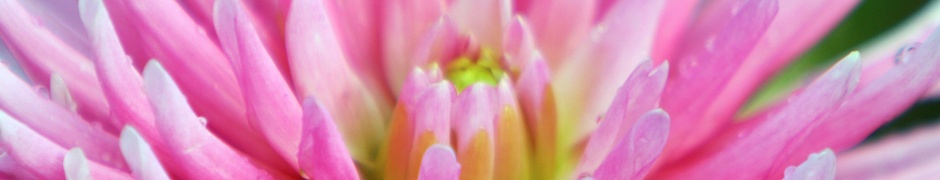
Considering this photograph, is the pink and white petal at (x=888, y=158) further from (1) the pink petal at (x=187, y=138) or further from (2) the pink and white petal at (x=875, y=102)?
(1) the pink petal at (x=187, y=138)

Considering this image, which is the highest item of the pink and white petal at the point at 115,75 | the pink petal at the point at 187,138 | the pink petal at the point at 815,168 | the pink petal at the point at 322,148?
the pink petal at the point at 815,168

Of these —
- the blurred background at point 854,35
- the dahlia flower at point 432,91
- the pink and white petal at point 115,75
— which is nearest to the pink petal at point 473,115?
the dahlia flower at point 432,91

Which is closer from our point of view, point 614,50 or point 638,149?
point 638,149

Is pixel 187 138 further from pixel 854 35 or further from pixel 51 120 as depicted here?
pixel 854 35

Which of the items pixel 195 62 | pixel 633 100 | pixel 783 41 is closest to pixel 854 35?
pixel 783 41

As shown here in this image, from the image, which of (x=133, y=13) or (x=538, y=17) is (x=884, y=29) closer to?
(x=538, y=17)

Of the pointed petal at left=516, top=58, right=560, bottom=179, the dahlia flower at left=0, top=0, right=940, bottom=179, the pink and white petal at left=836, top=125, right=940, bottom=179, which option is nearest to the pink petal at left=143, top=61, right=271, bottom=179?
the dahlia flower at left=0, top=0, right=940, bottom=179
